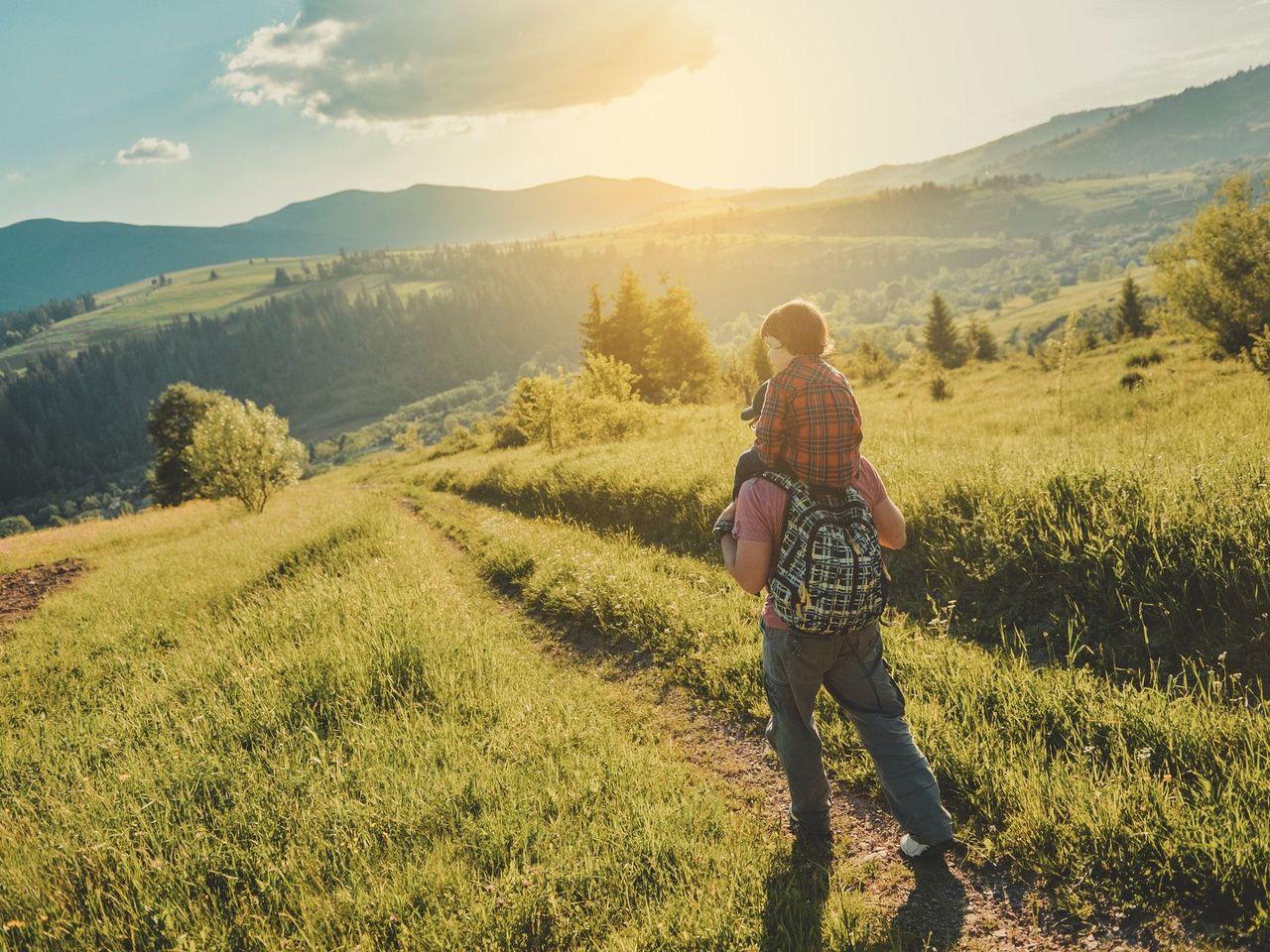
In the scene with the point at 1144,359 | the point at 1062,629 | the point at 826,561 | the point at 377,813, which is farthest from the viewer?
the point at 1144,359

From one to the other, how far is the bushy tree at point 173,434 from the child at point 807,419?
195ft

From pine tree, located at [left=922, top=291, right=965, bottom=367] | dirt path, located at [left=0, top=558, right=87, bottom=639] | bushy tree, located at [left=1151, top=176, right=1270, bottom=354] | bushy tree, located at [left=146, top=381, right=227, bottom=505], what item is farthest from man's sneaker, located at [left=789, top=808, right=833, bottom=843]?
pine tree, located at [left=922, top=291, right=965, bottom=367]

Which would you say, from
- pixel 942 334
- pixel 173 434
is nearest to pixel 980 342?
pixel 942 334

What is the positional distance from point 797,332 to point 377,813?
13.5 ft

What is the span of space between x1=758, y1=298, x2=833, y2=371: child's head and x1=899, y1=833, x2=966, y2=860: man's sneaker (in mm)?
2938

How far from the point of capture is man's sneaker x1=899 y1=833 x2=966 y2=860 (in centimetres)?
360

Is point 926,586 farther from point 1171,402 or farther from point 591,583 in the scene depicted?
point 1171,402

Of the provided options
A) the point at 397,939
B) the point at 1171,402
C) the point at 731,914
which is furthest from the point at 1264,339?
the point at 397,939

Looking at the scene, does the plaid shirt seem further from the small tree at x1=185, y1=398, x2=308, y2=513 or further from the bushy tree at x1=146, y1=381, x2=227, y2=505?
the bushy tree at x1=146, y1=381, x2=227, y2=505

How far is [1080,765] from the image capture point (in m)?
3.79

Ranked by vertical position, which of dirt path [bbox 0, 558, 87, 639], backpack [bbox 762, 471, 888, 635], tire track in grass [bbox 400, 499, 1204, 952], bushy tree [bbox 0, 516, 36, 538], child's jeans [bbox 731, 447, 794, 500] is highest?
child's jeans [bbox 731, 447, 794, 500]

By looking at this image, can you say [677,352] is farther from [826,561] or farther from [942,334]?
[942,334]

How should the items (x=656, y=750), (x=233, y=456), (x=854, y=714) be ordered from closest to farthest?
(x=854, y=714), (x=656, y=750), (x=233, y=456)

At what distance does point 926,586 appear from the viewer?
23.5 feet
